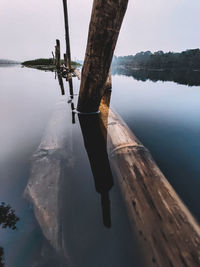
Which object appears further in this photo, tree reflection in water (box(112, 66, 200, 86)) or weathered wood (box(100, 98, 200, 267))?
tree reflection in water (box(112, 66, 200, 86))

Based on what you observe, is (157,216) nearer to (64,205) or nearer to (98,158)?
(64,205)

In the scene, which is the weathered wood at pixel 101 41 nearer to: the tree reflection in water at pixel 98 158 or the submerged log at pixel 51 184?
the tree reflection in water at pixel 98 158

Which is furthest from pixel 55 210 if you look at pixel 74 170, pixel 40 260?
pixel 74 170

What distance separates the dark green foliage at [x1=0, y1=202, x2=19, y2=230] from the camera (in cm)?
167

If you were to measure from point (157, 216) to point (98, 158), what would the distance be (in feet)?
5.71

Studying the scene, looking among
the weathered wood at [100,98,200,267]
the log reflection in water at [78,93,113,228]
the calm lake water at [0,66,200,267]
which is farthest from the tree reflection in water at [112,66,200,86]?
the weathered wood at [100,98,200,267]

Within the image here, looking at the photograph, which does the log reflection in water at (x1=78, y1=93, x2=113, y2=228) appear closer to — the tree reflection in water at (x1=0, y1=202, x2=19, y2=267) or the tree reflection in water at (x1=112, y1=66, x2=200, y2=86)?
the tree reflection in water at (x1=0, y1=202, x2=19, y2=267)

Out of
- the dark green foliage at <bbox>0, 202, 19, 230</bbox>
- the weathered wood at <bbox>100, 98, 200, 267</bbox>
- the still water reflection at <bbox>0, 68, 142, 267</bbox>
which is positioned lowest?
the dark green foliage at <bbox>0, 202, 19, 230</bbox>

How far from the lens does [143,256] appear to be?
1.27 meters

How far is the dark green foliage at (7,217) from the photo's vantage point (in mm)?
1667

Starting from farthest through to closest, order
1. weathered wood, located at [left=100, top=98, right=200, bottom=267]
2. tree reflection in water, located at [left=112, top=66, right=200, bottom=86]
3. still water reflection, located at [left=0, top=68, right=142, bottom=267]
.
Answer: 1. tree reflection in water, located at [left=112, top=66, right=200, bottom=86]
2. still water reflection, located at [left=0, top=68, right=142, bottom=267]
3. weathered wood, located at [left=100, top=98, right=200, bottom=267]

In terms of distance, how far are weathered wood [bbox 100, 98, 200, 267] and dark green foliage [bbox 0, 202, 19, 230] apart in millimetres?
1593

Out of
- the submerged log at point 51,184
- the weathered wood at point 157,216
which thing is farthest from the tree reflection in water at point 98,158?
the submerged log at point 51,184

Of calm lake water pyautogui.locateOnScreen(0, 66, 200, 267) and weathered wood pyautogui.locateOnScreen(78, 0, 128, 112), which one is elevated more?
weathered wood pyautogui.locateOnScreen(78, 0, 128, 112)
